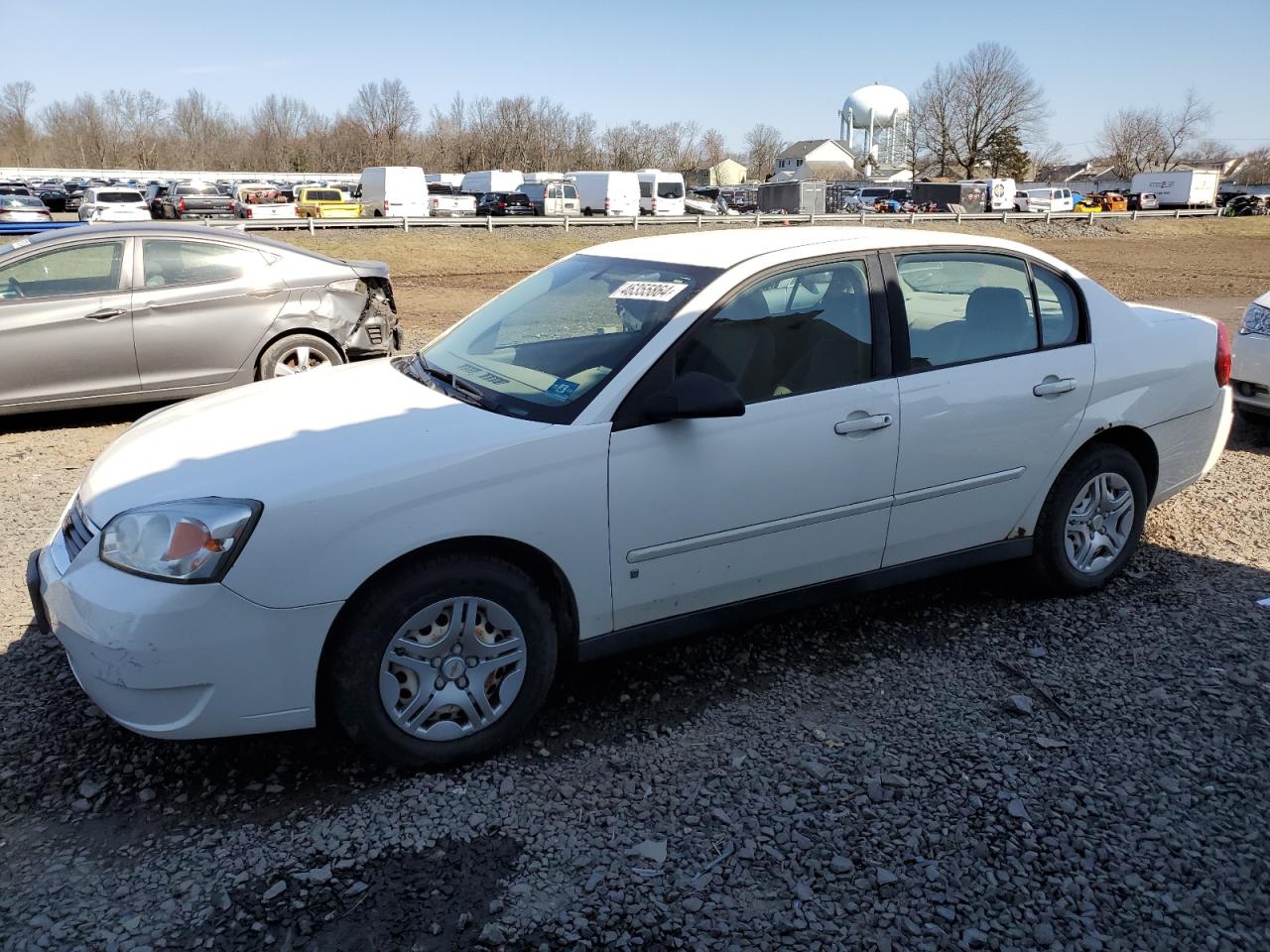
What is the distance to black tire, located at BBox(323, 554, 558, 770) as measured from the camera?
3068 millimetres

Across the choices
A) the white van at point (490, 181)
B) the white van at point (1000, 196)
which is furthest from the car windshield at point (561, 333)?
the white van at point (1000, 196)

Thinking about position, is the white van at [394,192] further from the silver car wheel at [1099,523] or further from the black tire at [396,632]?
the black tire at [396,632]

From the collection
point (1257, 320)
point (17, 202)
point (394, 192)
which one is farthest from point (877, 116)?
point (1257, 320)

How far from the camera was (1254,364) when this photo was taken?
24.7ft

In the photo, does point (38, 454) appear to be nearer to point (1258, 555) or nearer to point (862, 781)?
point (862, 781)

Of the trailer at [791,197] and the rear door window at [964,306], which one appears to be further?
the trailer at [791,197]

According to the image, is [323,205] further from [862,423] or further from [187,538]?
[187,538]

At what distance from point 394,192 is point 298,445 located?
1605 inches

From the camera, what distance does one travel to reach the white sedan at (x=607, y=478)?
9.84ft

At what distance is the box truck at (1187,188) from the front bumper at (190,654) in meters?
74.9

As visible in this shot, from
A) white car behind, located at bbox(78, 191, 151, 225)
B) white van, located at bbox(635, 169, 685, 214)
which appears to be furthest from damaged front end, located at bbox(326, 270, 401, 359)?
white van, located at bbox(635, 169, 685, 214)

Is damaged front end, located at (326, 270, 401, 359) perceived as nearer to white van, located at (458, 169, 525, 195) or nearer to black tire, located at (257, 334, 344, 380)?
black tire, located at (257, 334, 344, 380)

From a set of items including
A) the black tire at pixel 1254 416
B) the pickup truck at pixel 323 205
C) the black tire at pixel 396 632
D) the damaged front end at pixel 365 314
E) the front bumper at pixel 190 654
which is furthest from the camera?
the pickup truck at pixel 323 205

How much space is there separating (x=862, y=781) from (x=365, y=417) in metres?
2.09
